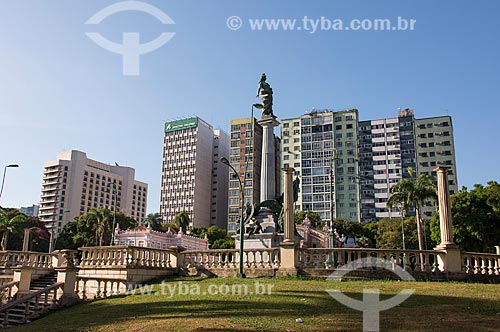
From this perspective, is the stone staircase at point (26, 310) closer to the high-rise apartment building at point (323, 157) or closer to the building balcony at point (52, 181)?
the high-rise apartment building at point (323, 157)

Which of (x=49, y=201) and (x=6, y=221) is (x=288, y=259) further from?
(x=49, y=201)

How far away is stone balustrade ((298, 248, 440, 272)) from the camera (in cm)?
1806

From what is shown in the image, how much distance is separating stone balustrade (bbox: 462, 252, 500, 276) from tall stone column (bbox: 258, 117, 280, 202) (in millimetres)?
12801

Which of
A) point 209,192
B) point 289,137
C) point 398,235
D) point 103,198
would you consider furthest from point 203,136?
point 398,235

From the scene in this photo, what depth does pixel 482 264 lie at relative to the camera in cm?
1875

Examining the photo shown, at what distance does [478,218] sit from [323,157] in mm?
65329

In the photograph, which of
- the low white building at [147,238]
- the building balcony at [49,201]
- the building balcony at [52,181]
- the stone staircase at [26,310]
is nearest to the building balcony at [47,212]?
the building balcony at [49,201]

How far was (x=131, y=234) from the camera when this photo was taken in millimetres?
69000

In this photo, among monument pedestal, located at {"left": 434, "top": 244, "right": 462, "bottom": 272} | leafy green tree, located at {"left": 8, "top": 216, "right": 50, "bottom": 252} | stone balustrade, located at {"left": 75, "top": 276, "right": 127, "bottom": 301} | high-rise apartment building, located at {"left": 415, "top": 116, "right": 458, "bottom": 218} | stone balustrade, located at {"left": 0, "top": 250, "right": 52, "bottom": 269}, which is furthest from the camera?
high-rise apartment building, located at {"left": 415, "top": 116, "right": 458, "bottom": 218}

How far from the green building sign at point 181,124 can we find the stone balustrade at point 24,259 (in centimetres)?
10850

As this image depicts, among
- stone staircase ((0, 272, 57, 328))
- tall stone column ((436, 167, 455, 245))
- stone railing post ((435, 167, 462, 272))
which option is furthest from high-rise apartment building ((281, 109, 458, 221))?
stone staircase ((0, 272, 57, 328))

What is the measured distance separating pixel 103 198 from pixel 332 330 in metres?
152

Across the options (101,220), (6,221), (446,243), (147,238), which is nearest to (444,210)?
(446,243)

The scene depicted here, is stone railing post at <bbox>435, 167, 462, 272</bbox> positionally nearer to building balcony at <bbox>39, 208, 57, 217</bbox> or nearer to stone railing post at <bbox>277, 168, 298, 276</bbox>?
stone railing post at <bbox>277, 168, 298, 276</bbox>
